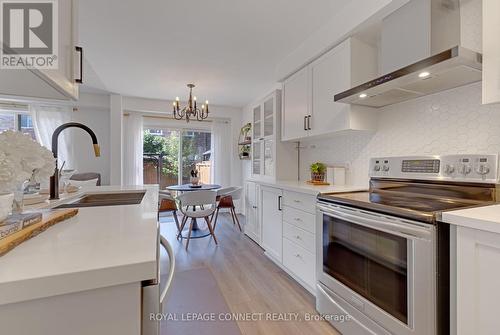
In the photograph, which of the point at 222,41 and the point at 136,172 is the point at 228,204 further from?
the point at 222,41

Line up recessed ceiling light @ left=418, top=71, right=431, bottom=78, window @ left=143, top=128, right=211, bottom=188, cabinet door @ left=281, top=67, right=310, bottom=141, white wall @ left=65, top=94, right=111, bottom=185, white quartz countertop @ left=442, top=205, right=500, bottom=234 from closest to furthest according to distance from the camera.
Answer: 1. white quartz countertop @ left=442, top=205, right=500, bottom=234
2. recessed ceiling light @ left=418, top=71, right=431, bottom=78
3. cabinet door @ left=281, top=67, right=310, bottom=141
4. white wall @ left=65, top=94, right=111, bottom=185
5. window @ left=143, top=128, right=211, bottom=188

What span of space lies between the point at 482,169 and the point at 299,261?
1430 millimetres

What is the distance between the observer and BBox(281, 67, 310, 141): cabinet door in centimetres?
246

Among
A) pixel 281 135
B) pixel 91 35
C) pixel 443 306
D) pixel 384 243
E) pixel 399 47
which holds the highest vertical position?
pixel 91 35

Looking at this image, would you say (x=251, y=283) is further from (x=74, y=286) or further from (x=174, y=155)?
(x=174, y=155)

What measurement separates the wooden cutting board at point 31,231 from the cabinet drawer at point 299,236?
5.36ft

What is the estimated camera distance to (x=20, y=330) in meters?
0.43

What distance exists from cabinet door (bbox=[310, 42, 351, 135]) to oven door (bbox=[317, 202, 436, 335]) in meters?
0.81

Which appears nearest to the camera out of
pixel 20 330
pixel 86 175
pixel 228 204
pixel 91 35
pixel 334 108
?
pixel 20 330

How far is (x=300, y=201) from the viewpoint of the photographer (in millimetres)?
2070

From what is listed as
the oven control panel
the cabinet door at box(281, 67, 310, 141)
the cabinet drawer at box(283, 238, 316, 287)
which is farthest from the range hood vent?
the cabinet drawer at box(283, 238, 316, 287)

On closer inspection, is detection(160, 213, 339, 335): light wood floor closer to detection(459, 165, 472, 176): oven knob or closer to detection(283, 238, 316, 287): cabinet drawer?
detection(283, 238, 316, 287): cabinet drawer

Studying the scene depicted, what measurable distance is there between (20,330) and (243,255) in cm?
251

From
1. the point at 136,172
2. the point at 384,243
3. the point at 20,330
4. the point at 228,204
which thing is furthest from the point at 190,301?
the point at 136,172
